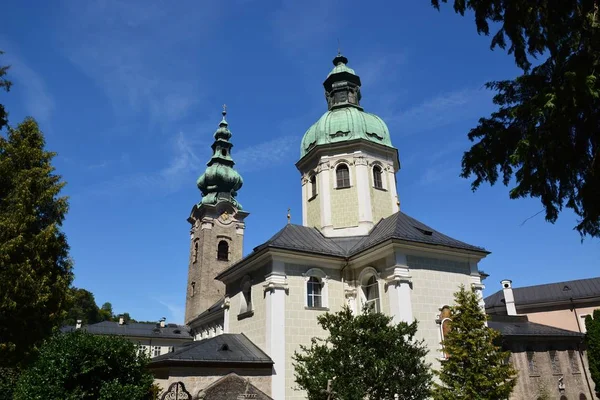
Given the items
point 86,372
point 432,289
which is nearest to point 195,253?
point 432,289

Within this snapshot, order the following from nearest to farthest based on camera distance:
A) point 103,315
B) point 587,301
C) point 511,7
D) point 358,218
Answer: point 511,7 → point 358,218 → point 587,301 → point 103,315

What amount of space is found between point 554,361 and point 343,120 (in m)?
21.3

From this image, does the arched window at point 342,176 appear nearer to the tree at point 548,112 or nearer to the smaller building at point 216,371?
the smaller building at point 216,371

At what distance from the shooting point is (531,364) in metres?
27.1

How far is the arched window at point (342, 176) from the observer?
22.4 meters

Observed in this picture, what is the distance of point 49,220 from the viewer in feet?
59.9

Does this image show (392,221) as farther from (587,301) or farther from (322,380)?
(587,301)

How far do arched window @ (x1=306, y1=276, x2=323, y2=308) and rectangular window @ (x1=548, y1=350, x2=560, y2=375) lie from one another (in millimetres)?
19374

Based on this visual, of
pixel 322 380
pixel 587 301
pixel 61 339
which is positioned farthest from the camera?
pixel 587 301

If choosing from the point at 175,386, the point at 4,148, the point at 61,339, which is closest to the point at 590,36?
the point at 175,386

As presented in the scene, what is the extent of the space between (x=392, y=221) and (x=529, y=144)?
12.8 m

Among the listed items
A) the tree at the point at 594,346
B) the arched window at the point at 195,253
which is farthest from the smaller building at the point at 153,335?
the tree at the point at 594,346

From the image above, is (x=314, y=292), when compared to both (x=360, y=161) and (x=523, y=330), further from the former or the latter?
(x=523, y=330)

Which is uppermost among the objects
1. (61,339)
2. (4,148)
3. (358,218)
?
(4,148)
